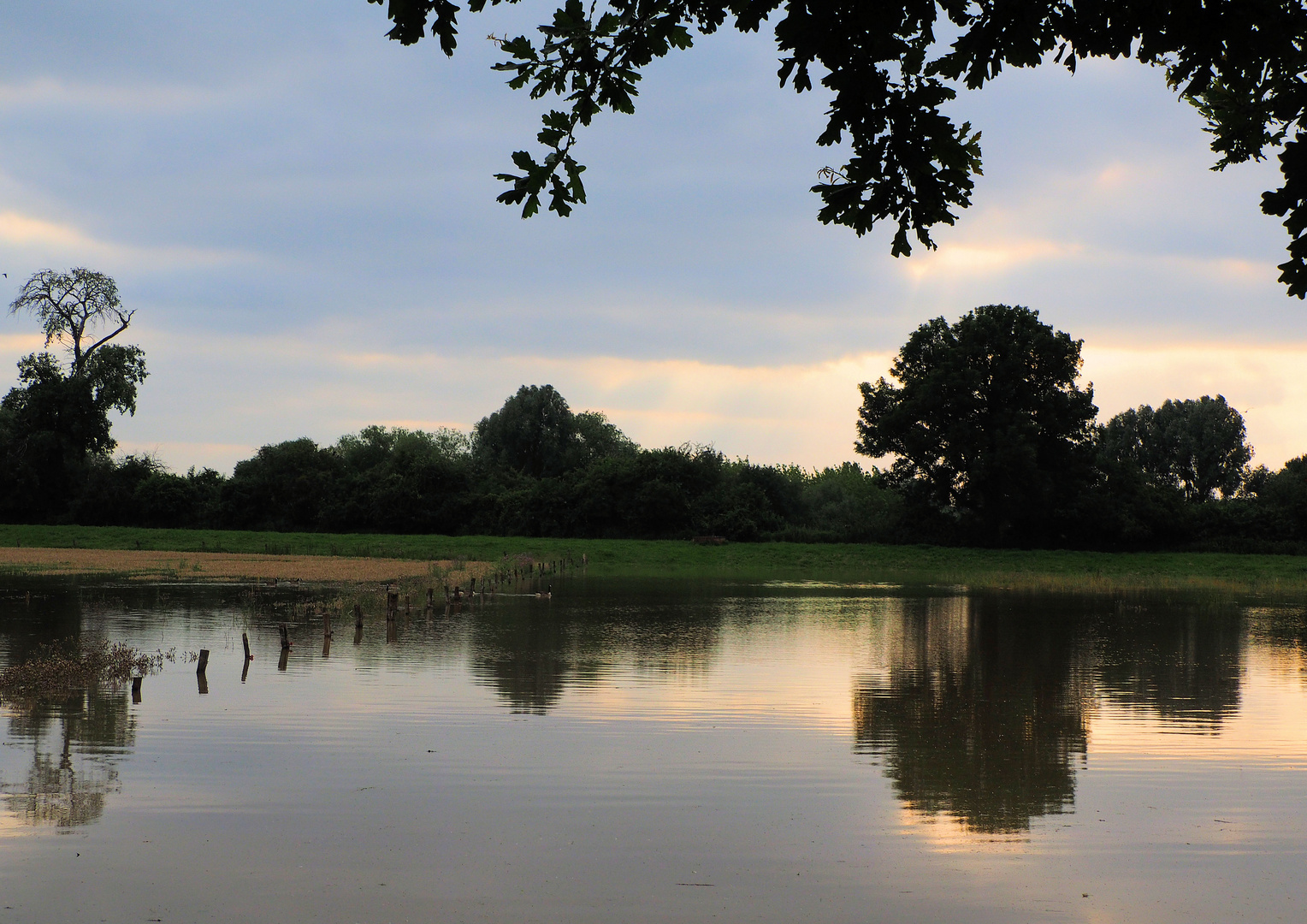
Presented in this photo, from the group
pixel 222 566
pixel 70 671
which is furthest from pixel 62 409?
pixel 70 671

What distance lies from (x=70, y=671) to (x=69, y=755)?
5.45 m

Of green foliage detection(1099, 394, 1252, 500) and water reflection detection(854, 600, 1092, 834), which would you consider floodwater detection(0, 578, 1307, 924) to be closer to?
water reflection detection(854, 600, 1092, 834)

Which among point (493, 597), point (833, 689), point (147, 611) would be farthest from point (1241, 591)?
point (147, 611)

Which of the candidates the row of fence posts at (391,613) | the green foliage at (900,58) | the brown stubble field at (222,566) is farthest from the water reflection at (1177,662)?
the brown stubble field at (222,566)

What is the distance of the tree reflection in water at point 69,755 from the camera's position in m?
10.2

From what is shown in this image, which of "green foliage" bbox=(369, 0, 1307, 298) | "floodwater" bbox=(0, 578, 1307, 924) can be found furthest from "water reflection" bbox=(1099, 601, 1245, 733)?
"green foliage" bbox=(369, 0, 1307, 298)

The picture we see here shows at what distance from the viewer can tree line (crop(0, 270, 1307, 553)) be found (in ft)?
212

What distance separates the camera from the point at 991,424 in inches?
2549

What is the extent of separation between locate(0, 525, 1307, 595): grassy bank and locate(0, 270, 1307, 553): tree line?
3590 millimetres

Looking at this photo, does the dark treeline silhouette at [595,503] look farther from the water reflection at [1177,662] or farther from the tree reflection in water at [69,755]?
the tree reflection in water at [69,755]

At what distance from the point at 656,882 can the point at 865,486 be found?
115 meters

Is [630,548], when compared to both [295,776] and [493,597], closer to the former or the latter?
[493,597]

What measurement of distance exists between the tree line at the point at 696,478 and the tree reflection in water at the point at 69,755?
176 ft

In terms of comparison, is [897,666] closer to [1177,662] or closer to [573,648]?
[1177,662]
